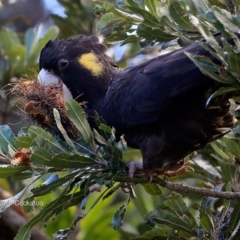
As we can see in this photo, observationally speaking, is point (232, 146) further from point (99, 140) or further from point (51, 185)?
point (51, 185)

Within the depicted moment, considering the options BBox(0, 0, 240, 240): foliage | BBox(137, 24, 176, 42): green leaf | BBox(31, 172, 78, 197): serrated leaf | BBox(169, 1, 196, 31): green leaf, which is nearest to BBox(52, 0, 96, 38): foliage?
BBox(0, 0, 240, 240): foliage

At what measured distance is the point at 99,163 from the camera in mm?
1418

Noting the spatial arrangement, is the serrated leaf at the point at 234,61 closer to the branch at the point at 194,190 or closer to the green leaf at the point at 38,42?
the branch at the point at 194,190

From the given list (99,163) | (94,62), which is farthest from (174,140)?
(94,62)

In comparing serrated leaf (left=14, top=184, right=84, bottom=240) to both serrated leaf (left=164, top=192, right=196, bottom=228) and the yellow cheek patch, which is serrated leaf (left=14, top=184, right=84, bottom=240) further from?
the yellow cheek patch

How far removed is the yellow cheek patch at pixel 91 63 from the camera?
192 cm

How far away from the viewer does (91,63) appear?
193cm

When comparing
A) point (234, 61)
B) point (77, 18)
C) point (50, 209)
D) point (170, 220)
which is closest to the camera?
point (234, 61)

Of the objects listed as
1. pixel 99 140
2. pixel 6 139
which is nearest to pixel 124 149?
pixel 99 140

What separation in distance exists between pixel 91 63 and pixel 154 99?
377 millimetres

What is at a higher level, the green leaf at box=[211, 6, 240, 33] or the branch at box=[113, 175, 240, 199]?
the green leaf at box=[211, 6, 240, 33]

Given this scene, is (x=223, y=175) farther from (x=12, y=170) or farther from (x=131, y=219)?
(x=131, y=219)

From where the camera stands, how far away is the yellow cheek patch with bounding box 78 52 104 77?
75.7 inches

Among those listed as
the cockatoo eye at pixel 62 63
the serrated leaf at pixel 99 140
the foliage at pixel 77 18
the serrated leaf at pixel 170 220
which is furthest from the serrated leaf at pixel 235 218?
the foliage at pixel 77 18
